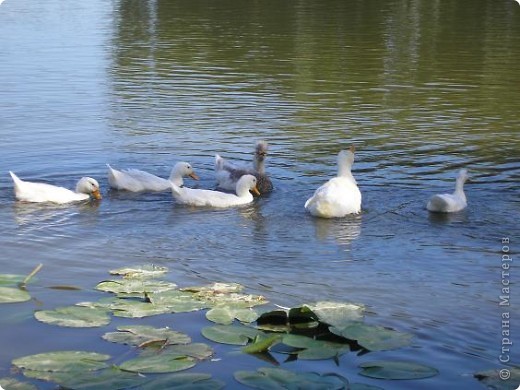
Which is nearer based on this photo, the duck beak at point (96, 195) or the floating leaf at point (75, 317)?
the floating leaf at point (75, 317)

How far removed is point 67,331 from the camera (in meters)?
6.59

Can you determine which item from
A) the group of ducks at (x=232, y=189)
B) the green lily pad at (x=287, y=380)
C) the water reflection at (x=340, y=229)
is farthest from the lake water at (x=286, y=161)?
the green lily pad at (x=287, y=380)

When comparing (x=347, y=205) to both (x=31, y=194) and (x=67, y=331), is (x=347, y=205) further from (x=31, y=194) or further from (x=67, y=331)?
(x=67, y=331)

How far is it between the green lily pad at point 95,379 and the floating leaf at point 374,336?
136 cm

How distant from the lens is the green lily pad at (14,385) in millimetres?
A: 5629

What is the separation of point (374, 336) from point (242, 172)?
188 inches

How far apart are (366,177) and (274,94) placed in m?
5.38

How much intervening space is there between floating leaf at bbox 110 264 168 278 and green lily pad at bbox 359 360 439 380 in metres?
2.21

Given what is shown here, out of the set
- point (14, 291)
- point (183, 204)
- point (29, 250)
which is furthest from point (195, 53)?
point (14, 291)

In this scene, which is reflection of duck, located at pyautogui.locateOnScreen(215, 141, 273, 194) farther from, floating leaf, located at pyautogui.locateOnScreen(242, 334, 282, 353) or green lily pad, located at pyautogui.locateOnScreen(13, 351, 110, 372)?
green lily pad, located at pyautogui.locateOnScreen(13, 351, 110, 372)

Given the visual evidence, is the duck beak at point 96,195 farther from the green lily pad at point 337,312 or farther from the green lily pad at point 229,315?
the green lily pad at point 337,312

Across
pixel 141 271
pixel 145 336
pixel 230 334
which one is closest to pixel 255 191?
pixel 141 271

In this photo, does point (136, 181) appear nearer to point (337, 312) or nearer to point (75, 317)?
point (75, 317)

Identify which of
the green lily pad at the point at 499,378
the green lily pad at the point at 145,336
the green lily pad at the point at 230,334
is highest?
the green lily pad at the point at 145,336
